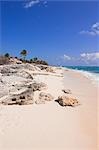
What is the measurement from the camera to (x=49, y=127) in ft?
17.3

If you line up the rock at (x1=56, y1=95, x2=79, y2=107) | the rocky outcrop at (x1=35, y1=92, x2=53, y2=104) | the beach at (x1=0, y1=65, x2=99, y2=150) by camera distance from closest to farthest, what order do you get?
the beach at (x1=0, y1=65, x2=99, y2=150)
the rock at (x1=56, y1=95, x2=79, y2=107)
the rocky outcrop at (x1=35, y1=92, x2=53, y2=104)

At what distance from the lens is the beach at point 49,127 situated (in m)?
4.55

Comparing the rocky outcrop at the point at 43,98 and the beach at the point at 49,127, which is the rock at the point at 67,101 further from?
the rocky outcrop at the point at 43,98

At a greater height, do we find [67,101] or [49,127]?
[67,101]

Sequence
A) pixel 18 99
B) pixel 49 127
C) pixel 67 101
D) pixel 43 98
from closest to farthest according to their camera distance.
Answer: pixel 49 127
pixel 67 101
pixel 18 99
pixel 43 98

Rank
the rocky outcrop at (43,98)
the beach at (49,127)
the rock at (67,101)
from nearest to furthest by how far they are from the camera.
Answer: the beach at (49,127) → the rock at (67,101) → the rocky outcrop at (43,98)

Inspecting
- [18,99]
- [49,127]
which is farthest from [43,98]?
[49,127]

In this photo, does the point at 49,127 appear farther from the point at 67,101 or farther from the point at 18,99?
the point at 18,99

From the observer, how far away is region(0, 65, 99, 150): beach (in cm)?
455

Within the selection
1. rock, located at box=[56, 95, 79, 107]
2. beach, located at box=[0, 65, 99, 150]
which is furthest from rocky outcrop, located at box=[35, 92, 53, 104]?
rock, located at box=[56, 95, 79, 107]

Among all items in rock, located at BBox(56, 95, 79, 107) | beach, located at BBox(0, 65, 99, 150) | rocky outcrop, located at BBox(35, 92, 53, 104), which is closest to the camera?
beach, located at BBox(0, 65, 99, 150)

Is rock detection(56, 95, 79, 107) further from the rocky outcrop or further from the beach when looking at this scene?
the rocky outcrop

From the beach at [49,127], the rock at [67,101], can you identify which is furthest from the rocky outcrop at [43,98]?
the rock at [67,101]

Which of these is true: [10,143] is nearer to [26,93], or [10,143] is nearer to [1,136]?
[1,136]
